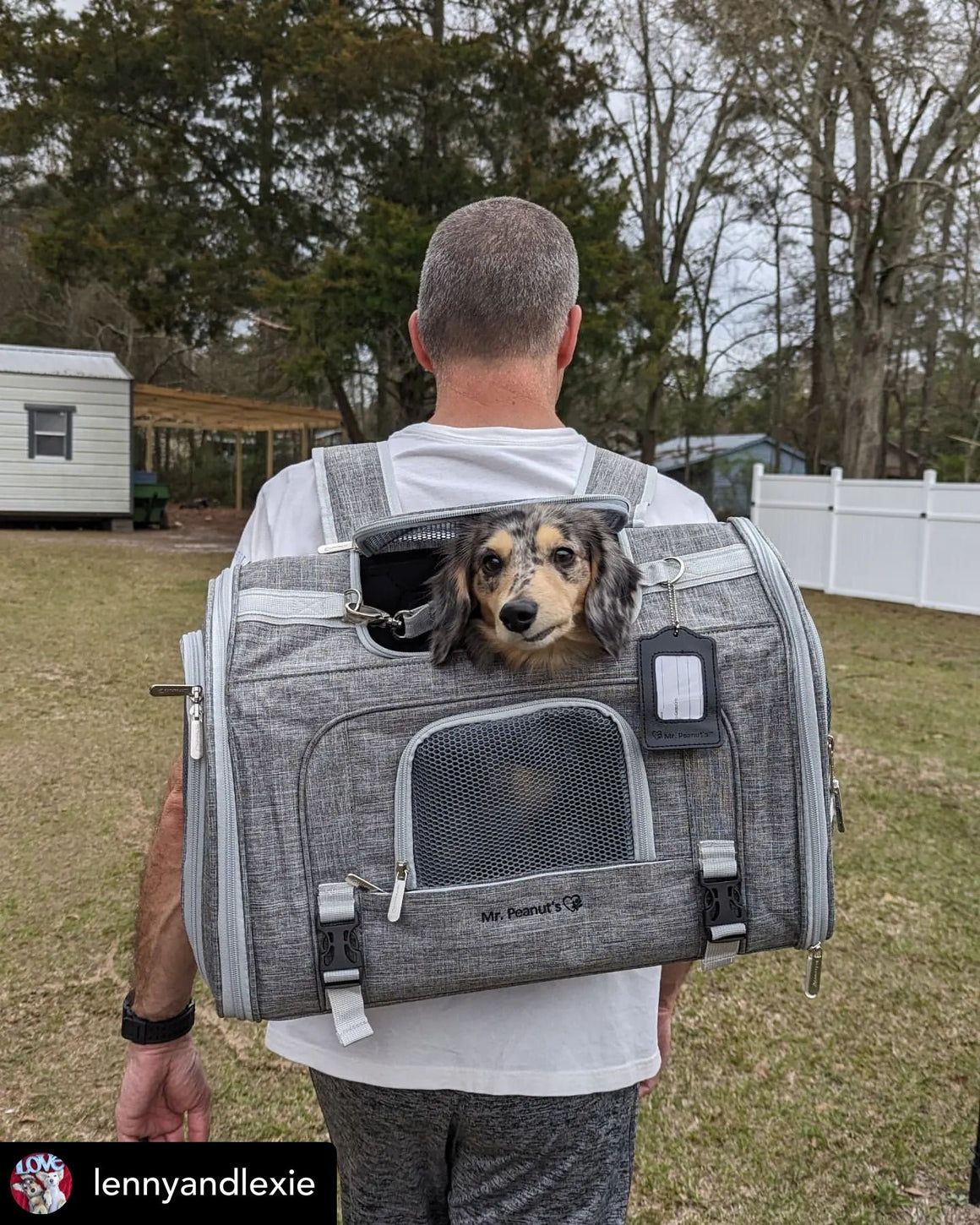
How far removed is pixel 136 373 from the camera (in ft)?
88.3

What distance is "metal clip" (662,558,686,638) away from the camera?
1080 millimetres

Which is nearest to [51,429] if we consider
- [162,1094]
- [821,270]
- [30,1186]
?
[821,270]

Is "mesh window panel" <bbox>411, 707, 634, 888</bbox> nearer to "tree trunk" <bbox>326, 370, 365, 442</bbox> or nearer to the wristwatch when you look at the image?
the wristwatch

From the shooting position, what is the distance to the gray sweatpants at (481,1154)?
3.93 feet

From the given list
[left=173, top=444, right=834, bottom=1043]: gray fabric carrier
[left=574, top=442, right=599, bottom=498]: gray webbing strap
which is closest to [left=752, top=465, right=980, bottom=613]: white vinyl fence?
[left=574, top=442, right=599, bottom=498]: gray webbing strap

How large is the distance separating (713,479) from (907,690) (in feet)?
54.8

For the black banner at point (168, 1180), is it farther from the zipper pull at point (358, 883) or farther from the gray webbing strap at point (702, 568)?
the gray webbing strap at point (702, 568)

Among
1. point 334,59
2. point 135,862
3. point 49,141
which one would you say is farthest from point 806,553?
point 49,141

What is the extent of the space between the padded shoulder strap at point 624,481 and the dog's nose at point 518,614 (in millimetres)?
215

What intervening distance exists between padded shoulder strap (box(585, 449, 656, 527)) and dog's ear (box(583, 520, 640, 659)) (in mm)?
98

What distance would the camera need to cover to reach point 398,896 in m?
1.04

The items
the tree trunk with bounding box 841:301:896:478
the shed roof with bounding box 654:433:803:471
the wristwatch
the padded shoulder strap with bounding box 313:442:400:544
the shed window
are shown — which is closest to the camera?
the padded shoulder strap with bounding box 313:442:400:544

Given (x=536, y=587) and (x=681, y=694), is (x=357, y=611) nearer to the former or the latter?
(x=536, y=587)

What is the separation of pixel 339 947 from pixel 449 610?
0.37m
